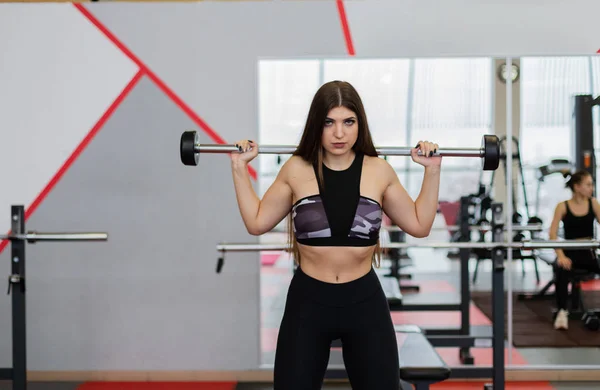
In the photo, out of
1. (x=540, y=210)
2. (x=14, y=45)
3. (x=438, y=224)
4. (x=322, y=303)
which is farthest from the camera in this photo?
(x=438, y=224)

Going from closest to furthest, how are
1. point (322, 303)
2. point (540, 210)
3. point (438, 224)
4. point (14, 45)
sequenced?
point (322, 303), point (14, 45), point (540, 210), point (438, 224)

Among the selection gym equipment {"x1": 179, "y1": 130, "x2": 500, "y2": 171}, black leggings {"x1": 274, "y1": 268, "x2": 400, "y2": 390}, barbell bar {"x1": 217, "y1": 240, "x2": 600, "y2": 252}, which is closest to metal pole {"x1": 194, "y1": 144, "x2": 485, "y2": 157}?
gym equipment {"x1": 179, "y1": 130, "x2": 500, "y2": 171}

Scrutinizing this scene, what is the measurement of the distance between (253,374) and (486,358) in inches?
58.0

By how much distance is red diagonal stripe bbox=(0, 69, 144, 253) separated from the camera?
3.28m

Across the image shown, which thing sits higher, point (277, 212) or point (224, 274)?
point (277, 212)

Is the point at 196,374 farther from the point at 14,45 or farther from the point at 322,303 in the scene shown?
the point at 14,45

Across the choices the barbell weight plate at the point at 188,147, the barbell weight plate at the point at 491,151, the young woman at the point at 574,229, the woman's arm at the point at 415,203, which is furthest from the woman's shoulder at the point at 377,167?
the young woman at the point at 574,229

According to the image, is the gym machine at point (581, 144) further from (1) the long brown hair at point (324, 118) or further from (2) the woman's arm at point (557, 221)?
(1) the long brown hair at point (324, 118)

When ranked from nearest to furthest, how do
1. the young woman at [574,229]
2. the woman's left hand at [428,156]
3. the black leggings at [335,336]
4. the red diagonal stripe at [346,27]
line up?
the black leggings at [335,336]
the woman's left hand at [428,156]
the red diagonal stripe at [346,27]
the young woman at [574,229]

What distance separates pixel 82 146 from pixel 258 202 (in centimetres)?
195

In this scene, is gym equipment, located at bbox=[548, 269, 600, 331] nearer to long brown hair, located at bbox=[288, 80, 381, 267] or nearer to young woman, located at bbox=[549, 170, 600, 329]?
young woman, located at bbox=[549, 170, 600, 329]

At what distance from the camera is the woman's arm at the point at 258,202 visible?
1.72 metres

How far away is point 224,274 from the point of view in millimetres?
3355

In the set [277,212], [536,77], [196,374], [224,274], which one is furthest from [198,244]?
[536,77]
